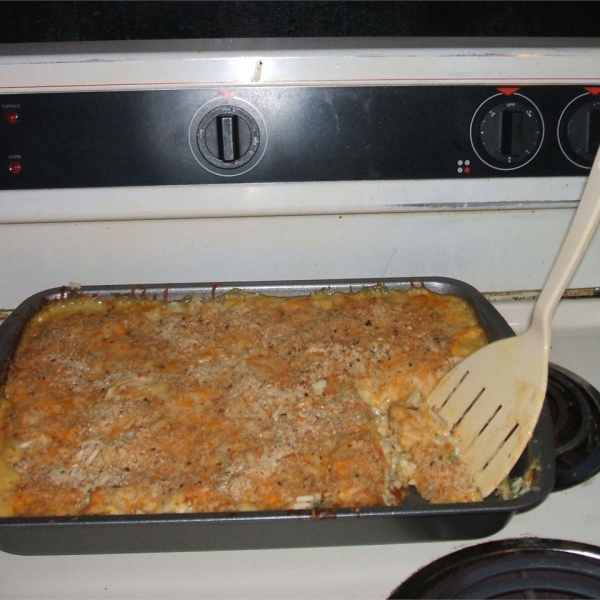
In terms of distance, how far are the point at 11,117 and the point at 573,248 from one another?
0.79 m

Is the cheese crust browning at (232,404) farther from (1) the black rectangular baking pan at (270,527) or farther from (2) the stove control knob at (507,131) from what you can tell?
(2) the stove control knob at (507,131)

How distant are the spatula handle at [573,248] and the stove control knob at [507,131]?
0.78 feet

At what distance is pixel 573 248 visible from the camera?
31.1 inches

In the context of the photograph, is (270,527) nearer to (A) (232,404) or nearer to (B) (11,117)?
(A) (232,404)

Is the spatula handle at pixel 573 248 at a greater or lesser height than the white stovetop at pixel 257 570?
greater

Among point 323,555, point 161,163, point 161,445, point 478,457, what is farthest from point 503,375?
point 161,163

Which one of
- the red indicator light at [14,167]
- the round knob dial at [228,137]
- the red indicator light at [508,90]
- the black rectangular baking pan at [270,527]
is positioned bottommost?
the black rectangular baking pan at [270,527]

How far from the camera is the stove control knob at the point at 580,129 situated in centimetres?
100

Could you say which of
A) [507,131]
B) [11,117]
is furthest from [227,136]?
[507,131]

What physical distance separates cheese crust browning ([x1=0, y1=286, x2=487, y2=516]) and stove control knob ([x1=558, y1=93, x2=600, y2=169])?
0.95ft

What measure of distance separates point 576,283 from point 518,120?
35 centimetres

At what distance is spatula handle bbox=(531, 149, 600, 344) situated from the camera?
76cm

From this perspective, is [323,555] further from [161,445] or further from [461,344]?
[461,344]

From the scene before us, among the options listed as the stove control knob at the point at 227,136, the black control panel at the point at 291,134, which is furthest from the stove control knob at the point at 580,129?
the stove control knob at the point at 227,136
